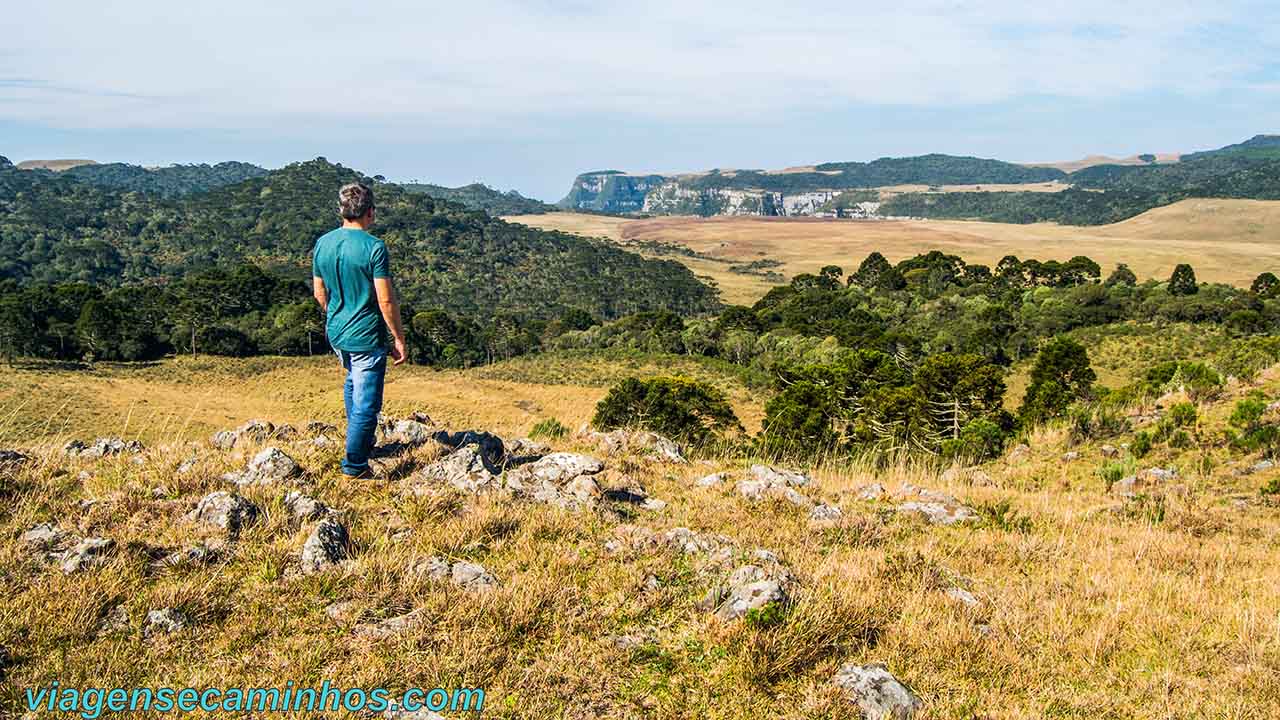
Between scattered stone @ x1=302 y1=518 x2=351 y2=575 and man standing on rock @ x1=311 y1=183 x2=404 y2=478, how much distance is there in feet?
4.33

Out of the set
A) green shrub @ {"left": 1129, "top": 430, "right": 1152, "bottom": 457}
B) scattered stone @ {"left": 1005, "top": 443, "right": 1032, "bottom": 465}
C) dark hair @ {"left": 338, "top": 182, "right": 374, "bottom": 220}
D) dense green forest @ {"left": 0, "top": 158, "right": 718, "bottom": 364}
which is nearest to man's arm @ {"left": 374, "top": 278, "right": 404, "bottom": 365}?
dark hair @ {"left": 338, "top": 182, "right": 374, "bottom": 220}

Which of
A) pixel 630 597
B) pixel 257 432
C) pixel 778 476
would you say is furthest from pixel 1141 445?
pixel 257 432

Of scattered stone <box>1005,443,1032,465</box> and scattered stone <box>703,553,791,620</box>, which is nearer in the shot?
scattered stone <box>703,553,791,620</box>

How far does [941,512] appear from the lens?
23.8 ft

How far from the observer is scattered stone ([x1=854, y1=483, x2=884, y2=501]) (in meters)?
7.86

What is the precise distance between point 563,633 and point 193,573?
240cm

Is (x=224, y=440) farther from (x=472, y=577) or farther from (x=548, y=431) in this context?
(x=472, y=577)

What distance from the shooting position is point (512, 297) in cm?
13975

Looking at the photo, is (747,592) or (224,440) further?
(224,440)

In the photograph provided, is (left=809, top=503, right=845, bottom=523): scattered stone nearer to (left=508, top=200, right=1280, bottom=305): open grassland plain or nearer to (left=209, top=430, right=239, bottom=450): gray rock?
(left=209, top=430, right=239, bottom=450): gray rock

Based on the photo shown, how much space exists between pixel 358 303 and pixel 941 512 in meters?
6.07

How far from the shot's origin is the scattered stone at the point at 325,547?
4.56m

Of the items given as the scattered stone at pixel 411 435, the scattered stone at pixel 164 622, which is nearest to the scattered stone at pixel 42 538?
the scattered stone at pixel 164 622

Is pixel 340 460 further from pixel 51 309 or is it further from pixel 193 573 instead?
pixel 51 309
